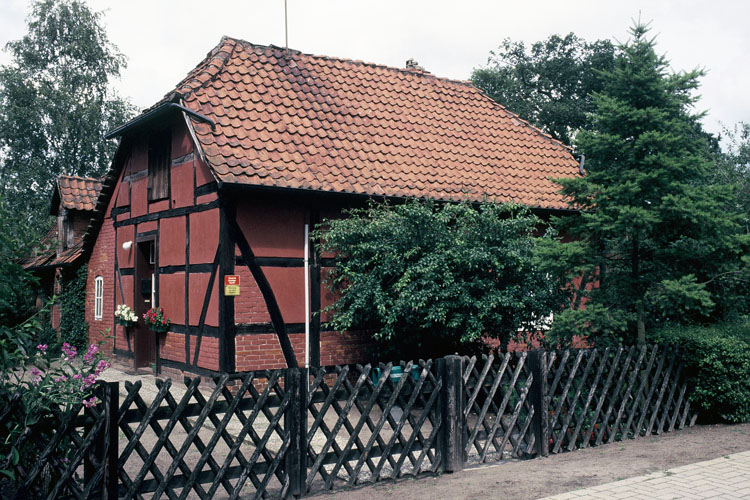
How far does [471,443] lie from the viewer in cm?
664

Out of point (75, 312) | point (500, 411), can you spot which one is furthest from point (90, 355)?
point (75, 312)

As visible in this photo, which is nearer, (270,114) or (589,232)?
(589,232)

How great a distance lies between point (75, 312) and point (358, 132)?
10.2m

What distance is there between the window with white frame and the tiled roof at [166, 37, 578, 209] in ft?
22.1

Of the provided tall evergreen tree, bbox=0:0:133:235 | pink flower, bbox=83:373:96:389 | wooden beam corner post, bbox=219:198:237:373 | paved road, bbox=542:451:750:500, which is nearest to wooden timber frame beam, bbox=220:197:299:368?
wooden beam corner post, bbox=219:198:237:373

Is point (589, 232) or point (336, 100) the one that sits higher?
point (336, 100)

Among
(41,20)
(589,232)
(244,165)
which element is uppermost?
(41,20)

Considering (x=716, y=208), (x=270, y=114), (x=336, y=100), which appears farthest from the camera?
(x=336, y=100)

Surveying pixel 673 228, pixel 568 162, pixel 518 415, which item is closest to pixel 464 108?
pixel 568 162

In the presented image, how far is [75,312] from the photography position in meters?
17.9

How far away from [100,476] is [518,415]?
430cm

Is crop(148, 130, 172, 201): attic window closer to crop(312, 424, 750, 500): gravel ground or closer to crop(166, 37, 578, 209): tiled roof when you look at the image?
crop(166, 37, 578, 209): tiled roof

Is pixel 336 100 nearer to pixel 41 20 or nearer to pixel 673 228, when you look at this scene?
pixel 673 228

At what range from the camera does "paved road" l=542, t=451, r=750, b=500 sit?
541cm
